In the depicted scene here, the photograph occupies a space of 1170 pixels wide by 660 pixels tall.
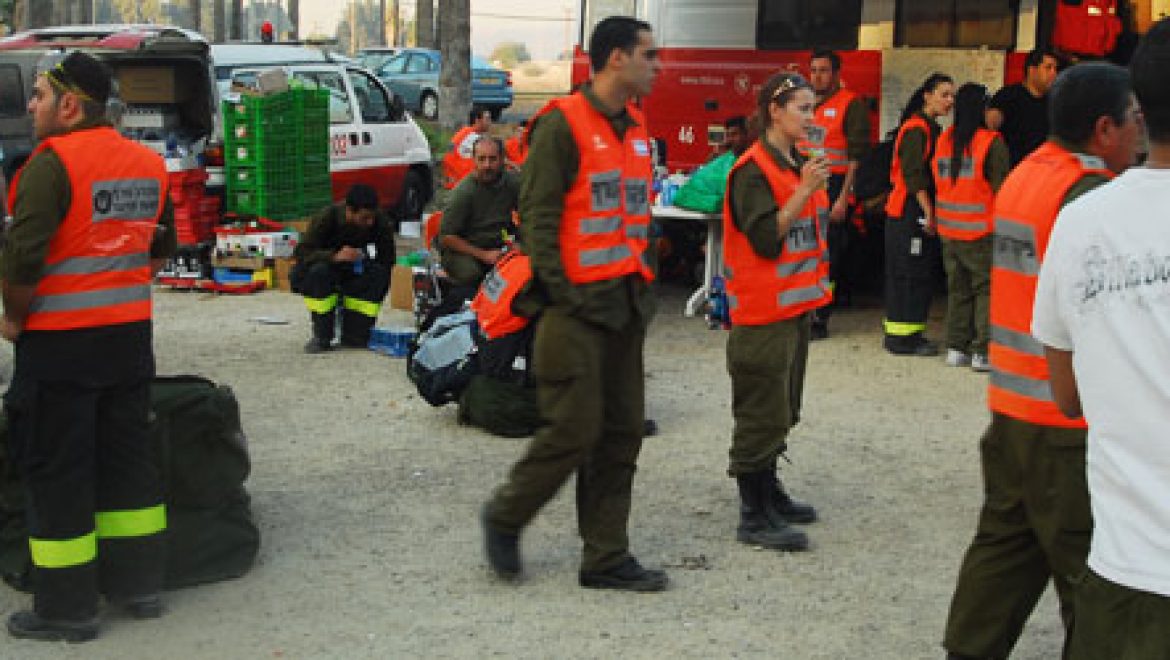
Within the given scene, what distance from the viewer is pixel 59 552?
16.9 ft

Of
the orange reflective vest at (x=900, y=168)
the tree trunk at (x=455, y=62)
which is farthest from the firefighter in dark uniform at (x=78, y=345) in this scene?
the tree trunk at (x=455, y=62)

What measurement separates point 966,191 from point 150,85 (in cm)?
763

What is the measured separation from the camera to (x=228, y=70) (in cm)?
1573

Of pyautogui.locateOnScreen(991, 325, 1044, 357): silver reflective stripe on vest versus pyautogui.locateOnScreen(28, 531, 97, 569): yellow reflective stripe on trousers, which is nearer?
pyautogui.locateOnScreen(991, 325, 1044, 357): silver reflective stripe on vest

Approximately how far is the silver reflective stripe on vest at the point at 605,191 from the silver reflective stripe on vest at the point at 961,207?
4.63m

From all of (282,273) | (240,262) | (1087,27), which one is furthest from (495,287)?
(1087,27)

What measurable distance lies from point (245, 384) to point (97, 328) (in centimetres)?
414

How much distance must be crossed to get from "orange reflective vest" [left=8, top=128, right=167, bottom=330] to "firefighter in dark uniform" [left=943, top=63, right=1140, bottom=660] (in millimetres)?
2819

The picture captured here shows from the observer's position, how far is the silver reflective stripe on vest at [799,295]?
6.04 metres

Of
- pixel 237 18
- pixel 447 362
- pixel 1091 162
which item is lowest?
pixel 447 362

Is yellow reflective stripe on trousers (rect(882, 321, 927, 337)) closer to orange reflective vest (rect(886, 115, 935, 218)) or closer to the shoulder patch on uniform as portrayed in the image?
orange reflective vest (rect(886, 115, 935, 218))

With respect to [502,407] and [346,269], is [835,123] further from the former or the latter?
[502,407]

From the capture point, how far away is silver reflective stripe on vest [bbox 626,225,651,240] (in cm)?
560

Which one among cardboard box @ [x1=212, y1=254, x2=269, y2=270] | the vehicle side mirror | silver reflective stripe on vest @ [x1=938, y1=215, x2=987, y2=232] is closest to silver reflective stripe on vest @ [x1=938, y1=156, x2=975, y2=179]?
silver reflective stripe on vest @ [x1=938, y1=215, x2=987, y2=232]
